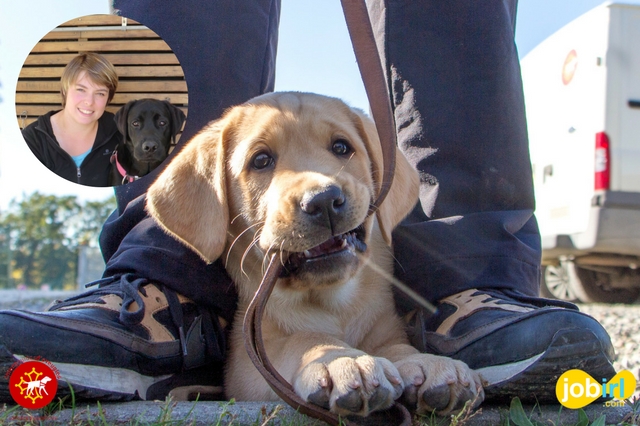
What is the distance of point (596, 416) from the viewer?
1.95 meters

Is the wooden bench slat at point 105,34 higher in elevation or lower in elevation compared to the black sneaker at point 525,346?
higher

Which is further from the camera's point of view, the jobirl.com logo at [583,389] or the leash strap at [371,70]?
the leash strap at [371,70]

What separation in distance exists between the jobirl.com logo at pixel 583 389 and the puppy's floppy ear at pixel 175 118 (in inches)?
76.1

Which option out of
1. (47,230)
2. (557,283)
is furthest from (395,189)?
(47,230)

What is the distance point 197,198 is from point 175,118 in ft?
1.53

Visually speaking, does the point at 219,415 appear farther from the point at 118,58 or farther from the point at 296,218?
the point at 118,58

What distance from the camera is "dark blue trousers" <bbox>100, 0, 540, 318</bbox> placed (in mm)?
2660

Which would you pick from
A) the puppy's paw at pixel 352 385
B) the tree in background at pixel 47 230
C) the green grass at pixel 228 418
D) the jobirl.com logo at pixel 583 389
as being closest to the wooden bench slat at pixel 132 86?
the green grass at pixel 228 418

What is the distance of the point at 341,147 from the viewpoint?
2736 millimetres

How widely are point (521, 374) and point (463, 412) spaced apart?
0.27 meters

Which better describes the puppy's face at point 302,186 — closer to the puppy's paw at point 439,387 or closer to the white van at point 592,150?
the puppy's paw at point 439,387

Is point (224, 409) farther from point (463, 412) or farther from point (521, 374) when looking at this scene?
point (521, 374)

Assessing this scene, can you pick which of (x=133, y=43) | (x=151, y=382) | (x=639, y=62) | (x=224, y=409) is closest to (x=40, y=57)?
(x=133, y=43)

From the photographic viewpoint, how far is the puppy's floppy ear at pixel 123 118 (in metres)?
2.71
